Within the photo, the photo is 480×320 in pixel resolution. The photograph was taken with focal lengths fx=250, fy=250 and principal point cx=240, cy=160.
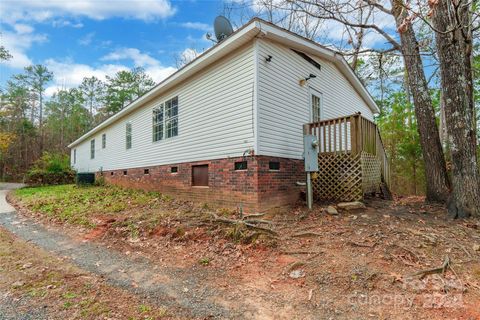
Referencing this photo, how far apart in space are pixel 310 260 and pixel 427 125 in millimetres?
5766

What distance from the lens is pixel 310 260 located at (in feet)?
12.2

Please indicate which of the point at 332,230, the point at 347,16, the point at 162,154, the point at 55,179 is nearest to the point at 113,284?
the point at 332,230

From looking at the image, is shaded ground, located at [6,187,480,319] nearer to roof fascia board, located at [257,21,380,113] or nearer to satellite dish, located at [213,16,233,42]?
roof fascia board, located at [257,21,380,113]

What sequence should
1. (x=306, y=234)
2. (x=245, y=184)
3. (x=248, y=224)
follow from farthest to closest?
(x=245, y=184), (x=248, y=224), (x=306, y=234)

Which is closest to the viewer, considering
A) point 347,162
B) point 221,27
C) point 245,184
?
point 245,184

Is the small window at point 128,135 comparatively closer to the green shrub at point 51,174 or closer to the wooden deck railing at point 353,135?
the wooden deck railing at point 353,135

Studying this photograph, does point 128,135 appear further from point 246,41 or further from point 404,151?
point 404,151

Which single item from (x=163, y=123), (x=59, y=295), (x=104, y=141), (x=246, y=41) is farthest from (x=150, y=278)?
(x=104, y=141)

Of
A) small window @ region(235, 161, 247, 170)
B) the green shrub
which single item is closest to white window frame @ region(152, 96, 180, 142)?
small window @ region(235, 161, 247, 170)

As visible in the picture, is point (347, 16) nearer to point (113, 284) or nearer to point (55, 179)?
point (113, 284)

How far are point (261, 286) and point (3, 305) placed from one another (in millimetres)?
2901

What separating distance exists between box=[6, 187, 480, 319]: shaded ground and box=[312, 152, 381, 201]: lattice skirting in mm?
635

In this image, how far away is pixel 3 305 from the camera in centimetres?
274

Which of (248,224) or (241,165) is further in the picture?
(241,165)
